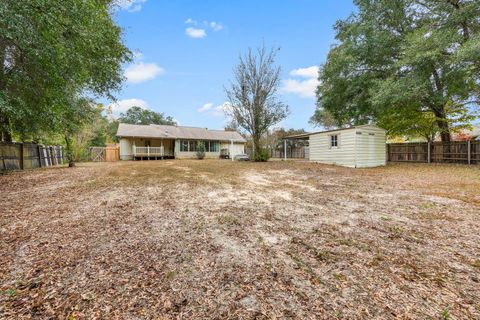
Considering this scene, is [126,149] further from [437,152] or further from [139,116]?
[437,152]

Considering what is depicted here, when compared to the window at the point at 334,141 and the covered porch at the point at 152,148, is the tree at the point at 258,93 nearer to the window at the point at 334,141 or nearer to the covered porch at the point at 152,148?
the window at the point at 334,141

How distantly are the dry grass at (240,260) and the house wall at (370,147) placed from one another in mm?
8046

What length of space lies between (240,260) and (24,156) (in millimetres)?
14360

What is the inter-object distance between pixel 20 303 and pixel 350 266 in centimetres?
286

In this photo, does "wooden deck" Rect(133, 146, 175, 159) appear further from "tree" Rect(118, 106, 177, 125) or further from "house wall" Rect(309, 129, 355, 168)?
"tree" Rect(118, 106, 177, 125)

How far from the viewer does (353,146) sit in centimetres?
1192

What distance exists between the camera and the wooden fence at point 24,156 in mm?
9617

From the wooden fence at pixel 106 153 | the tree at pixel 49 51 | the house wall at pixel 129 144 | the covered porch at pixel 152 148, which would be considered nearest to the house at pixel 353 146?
the tree at pixel 49 51

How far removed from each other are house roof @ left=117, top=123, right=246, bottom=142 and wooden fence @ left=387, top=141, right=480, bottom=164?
16.1 meters

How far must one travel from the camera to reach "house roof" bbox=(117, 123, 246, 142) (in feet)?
66.8

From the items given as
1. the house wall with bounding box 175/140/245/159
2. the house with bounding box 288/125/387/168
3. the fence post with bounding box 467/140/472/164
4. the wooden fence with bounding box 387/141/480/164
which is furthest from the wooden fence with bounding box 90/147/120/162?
the fence post with bounding box 467/140/472/164

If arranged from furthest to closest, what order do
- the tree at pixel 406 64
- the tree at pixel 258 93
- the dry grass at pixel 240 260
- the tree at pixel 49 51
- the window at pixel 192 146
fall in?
the window at pixel 192 146 → the tree at pixel 258 93 → the tree at pixel 406 64 → the tree at pixel 49 51 → the dry grass at pixel 240 260

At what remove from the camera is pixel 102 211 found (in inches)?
153

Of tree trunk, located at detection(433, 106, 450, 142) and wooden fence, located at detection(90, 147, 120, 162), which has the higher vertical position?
tree trunk, located at detection(433, 106, 450, 142)
